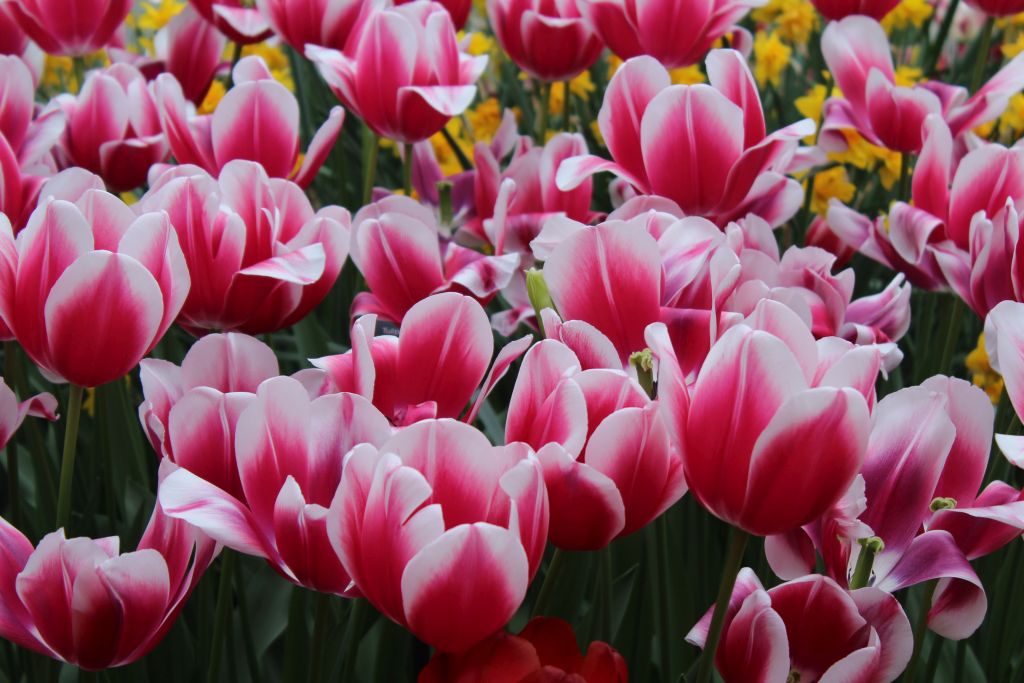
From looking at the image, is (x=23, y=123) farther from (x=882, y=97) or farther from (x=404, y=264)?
(x=882, y=97)

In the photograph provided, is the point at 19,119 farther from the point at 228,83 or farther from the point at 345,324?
the point at 228,83

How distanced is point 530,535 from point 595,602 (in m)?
0.30

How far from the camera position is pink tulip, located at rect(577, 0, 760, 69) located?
1.17 metres

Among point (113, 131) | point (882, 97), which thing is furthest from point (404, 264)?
point (882, 97)

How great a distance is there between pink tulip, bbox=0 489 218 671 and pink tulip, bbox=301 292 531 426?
12 cm

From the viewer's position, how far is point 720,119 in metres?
0.88

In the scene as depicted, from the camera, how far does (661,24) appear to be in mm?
1173

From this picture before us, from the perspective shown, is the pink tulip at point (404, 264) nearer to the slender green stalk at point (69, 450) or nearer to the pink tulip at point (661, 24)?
the slender green stalk at point (69, 450)

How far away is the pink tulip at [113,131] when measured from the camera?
1106 millimetres

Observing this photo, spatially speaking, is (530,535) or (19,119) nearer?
(530,535)

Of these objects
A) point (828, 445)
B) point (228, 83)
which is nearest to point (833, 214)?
point (828, 445)

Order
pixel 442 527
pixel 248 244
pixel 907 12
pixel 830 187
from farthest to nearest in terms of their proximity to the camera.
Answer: pixel 907 12 → pixel 830 187 → pixel 248 244 → pixel 442 527

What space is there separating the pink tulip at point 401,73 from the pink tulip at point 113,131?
17 centimetres

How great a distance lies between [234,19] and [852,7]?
709mm
